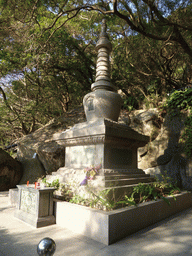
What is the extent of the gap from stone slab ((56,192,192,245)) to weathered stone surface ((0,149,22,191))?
5050 mm

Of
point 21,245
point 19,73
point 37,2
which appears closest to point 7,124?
point 19,73

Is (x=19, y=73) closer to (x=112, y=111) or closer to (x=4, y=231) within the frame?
(x=112, y=111)

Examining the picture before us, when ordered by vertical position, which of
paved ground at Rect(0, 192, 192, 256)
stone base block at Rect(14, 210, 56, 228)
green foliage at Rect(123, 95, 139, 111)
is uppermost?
green foliage at Rect(123, 95, 139, 111)

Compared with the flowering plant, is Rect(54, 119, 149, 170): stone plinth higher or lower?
higher

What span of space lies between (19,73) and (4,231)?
435 inches

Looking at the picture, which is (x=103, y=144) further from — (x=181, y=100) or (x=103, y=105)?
(x=181, y=100)

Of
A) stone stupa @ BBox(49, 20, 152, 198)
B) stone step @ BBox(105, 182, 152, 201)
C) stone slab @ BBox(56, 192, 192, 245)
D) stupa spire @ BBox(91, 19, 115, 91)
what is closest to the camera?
stone slab @ BBox(56, 192, 192, 245)

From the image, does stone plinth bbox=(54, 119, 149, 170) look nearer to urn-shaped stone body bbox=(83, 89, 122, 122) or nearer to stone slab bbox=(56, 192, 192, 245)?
urn-shaped stone body bbox=(83, 89, 122, 122)

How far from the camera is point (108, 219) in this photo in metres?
2.96

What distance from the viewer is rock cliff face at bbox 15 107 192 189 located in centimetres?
852

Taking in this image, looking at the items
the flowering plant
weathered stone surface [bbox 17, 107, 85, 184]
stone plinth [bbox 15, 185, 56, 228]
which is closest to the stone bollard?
stone plinth [bbox 15, 185, 56, 228]

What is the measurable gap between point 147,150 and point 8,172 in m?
6.99

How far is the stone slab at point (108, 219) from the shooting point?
3016 mm

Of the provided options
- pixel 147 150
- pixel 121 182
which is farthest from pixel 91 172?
pixel 147 150
